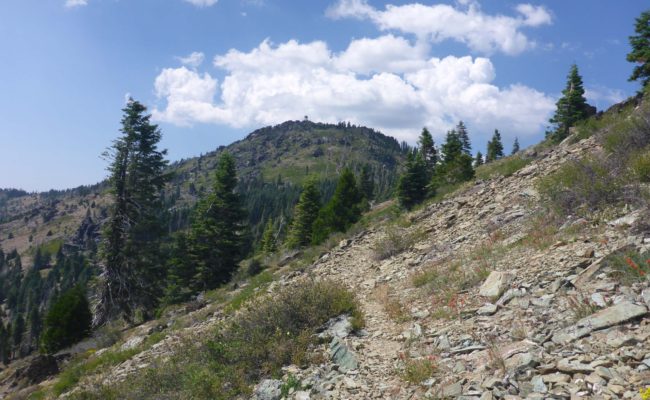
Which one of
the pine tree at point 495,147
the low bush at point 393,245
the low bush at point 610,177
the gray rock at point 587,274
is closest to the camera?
the gray rock at point 587,274

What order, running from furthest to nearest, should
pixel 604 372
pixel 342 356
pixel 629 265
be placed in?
pixel 342 356 < pixel 629 265 < pixel 604 372

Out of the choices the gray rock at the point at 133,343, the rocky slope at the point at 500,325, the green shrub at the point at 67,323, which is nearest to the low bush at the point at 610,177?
the rocky slope at the point at 500,325

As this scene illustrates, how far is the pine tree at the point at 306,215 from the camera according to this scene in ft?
118

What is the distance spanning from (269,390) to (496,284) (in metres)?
5.11

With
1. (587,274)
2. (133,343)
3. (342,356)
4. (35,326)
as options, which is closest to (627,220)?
(587,274)

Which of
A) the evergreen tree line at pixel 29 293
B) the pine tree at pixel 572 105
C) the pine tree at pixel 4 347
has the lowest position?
the pine tree at pixel 4 347

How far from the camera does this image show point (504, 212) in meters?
14.1

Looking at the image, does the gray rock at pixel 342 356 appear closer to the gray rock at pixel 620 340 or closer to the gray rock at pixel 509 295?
the gray rock at pixel 509 295

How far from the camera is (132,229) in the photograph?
25.4 m

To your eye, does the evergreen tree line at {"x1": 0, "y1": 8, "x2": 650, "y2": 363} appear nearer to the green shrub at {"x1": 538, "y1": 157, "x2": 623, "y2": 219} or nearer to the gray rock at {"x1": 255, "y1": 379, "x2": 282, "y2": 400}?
the green shrub at {"x1": 538, "y1": 157, "x2": 623, "y2": 219}

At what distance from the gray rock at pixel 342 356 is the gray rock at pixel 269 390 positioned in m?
1.18

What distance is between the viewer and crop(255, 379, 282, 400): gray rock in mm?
6941

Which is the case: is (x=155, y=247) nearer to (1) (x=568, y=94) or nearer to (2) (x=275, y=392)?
(2) (x=275, y=392)

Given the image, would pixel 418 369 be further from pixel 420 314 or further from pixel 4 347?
pixel 4 347
